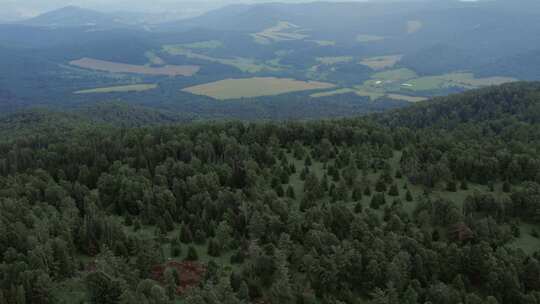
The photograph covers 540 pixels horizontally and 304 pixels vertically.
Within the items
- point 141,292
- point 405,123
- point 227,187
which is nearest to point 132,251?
point 141,292

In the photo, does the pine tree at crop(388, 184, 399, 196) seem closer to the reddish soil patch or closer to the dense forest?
the dense forest

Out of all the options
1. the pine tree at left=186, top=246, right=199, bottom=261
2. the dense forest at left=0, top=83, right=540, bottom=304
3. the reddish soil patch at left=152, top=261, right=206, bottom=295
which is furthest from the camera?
the pine tree at left=186, top=246, right=199, bottom=261

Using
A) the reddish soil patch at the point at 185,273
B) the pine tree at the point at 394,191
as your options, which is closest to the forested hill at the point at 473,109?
the pine tree at the point at 394,191

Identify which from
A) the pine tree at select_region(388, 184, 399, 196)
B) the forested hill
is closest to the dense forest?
the pine tree at select_region(388, 184, 399, 196)

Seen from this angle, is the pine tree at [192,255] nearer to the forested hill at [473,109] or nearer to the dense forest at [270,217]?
the dense forest at [270,217]

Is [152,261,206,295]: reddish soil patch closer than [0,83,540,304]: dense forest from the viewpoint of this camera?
No

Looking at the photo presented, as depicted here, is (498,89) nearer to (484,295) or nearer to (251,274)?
(484,295)
